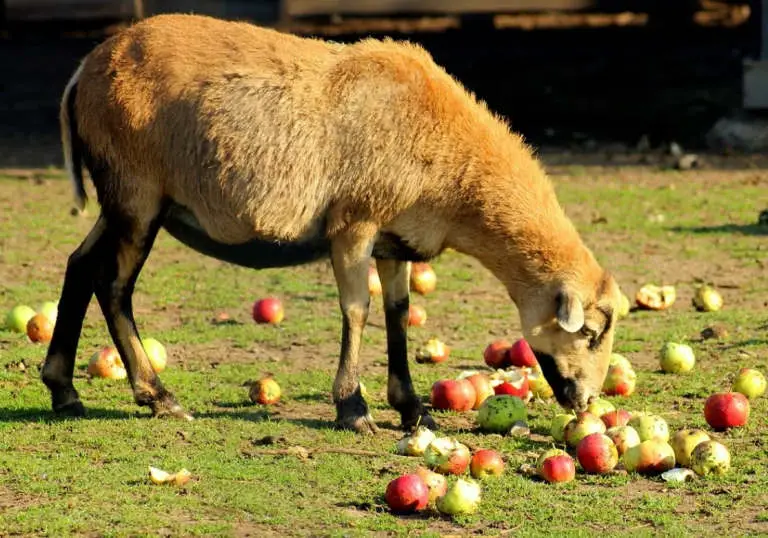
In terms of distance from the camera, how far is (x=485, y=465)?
7.06 m

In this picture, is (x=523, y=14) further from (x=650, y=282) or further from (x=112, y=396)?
(x=112, y=396)

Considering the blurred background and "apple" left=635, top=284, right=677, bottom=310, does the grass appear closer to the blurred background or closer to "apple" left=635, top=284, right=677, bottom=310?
"apple" left=635, top=284, right=677, bottom=310

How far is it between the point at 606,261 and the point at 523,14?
42.9ft

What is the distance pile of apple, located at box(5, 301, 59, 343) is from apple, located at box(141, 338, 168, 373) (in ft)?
2.85

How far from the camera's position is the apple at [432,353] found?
950 cm

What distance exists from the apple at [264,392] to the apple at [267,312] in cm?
201

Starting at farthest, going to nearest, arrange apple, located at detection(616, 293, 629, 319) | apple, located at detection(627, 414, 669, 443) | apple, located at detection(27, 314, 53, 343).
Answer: apple, located at detection(616, 293, 629, 319), apple, located at detection(27, 314, 53, 343), apple, located at detection(627, 414, 669, 443)

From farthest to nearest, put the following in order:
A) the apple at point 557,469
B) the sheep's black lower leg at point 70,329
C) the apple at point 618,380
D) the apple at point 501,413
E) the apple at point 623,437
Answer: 1. the apple at point 618,380
2. the sheep's black lower leg at point 70,329
3. the apple at point 501,413
4. the apple at point 623,437
5. the apple at point 557,469

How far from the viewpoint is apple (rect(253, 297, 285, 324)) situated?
1047cm

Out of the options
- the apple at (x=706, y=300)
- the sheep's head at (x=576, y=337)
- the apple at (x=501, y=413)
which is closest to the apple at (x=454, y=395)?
the apple at (x=501, y=413)

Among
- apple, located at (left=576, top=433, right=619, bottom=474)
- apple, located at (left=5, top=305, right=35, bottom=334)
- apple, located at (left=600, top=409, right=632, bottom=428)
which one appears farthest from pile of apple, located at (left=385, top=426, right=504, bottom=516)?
apple, located at (left=5, top=305, right=35, bottom=334)

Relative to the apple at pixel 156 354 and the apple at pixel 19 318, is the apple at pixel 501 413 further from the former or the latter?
the apple at pixel 19 318

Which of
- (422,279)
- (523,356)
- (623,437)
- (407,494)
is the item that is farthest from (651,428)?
(422,279)

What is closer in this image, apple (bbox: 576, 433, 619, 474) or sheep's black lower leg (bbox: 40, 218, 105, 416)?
apple (bbox: 576, 433, 619, 474)
